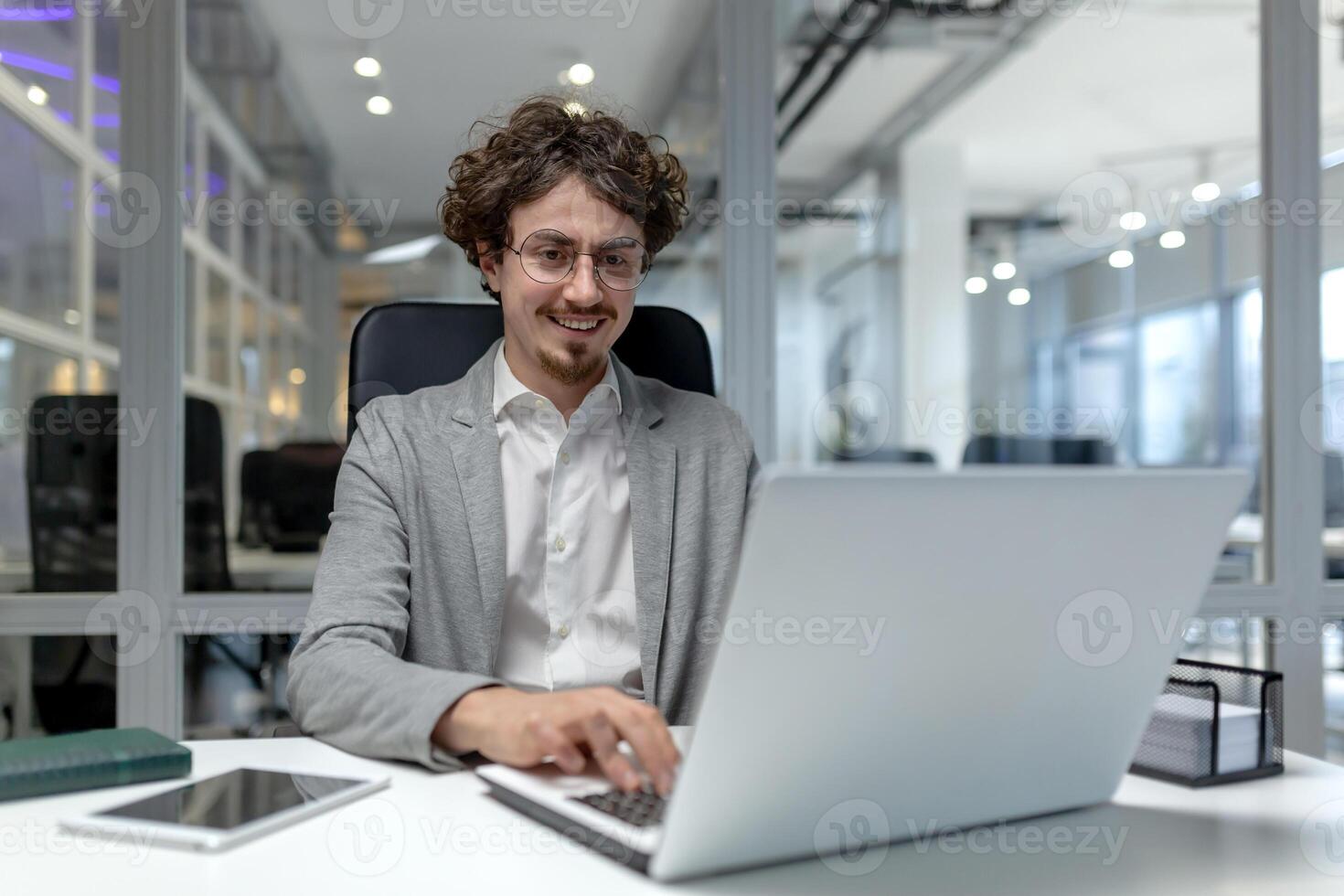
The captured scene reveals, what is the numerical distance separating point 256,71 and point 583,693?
189 centimetres

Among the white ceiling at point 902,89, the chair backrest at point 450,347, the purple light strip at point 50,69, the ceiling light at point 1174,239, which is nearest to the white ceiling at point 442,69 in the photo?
the white ceiling at point 902,89

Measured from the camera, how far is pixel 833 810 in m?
0.70

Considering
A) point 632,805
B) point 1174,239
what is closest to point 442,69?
point 1174,239

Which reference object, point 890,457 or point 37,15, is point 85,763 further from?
point 37,15

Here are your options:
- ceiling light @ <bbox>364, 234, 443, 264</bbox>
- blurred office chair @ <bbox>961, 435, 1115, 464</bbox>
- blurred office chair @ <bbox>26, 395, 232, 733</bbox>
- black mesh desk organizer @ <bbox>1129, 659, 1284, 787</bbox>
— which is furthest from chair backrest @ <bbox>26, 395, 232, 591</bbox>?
black mesh desk organizer @ <bbox>1129, 659, 1284, 787</bbox>

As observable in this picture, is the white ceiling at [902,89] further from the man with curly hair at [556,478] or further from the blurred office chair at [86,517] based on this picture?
the man with curly hair at [556,478]

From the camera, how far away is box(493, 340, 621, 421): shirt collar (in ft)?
4.82

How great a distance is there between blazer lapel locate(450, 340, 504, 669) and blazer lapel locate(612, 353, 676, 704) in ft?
0.56

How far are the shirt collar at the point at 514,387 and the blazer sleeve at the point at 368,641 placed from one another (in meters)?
0.15

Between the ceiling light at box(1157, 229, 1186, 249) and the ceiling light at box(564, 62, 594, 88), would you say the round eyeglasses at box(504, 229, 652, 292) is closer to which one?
the ceiling light at box(564, 62, 594, 88)

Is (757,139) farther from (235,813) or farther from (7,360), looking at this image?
(235,813)

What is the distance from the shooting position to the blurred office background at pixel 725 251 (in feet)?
7.24

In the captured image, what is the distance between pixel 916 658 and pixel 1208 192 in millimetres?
2284

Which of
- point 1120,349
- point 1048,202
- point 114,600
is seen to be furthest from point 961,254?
point 114,600
